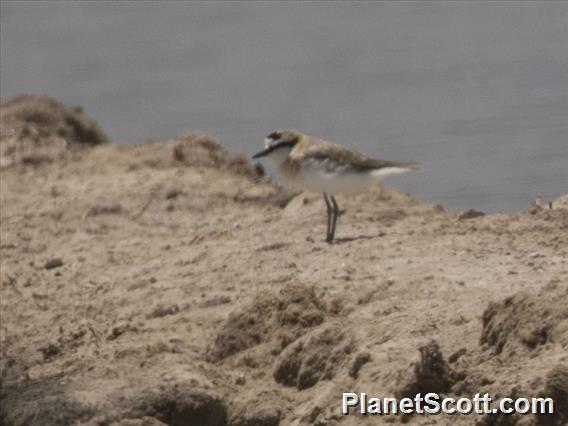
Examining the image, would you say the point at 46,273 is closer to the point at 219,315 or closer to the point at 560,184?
the point at 219,315

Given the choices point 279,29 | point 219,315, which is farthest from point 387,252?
point 279,29

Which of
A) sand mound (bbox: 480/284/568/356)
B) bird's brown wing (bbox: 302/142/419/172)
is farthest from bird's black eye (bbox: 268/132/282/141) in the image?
sand mound (bbox: 480/284/568/356)

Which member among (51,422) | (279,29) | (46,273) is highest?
(279,29)

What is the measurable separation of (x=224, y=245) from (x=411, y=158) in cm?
511

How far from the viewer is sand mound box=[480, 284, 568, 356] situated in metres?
6.99

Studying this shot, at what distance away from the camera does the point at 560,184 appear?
13.7 meters

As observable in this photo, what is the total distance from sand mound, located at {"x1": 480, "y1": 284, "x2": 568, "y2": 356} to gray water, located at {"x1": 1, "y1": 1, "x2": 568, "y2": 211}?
624cm

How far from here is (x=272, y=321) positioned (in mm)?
8391

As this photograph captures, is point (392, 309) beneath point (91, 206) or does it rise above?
beneath

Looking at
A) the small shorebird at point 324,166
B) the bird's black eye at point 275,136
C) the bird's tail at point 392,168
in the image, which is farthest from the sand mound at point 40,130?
the bird's tail at point 392,168

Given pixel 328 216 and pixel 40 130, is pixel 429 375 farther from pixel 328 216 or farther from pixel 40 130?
pixel 40 130

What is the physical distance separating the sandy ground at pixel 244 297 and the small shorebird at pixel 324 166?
0.13 metres

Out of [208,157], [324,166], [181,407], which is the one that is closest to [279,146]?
[208,157]

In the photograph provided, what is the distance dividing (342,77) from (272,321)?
10046 mm
